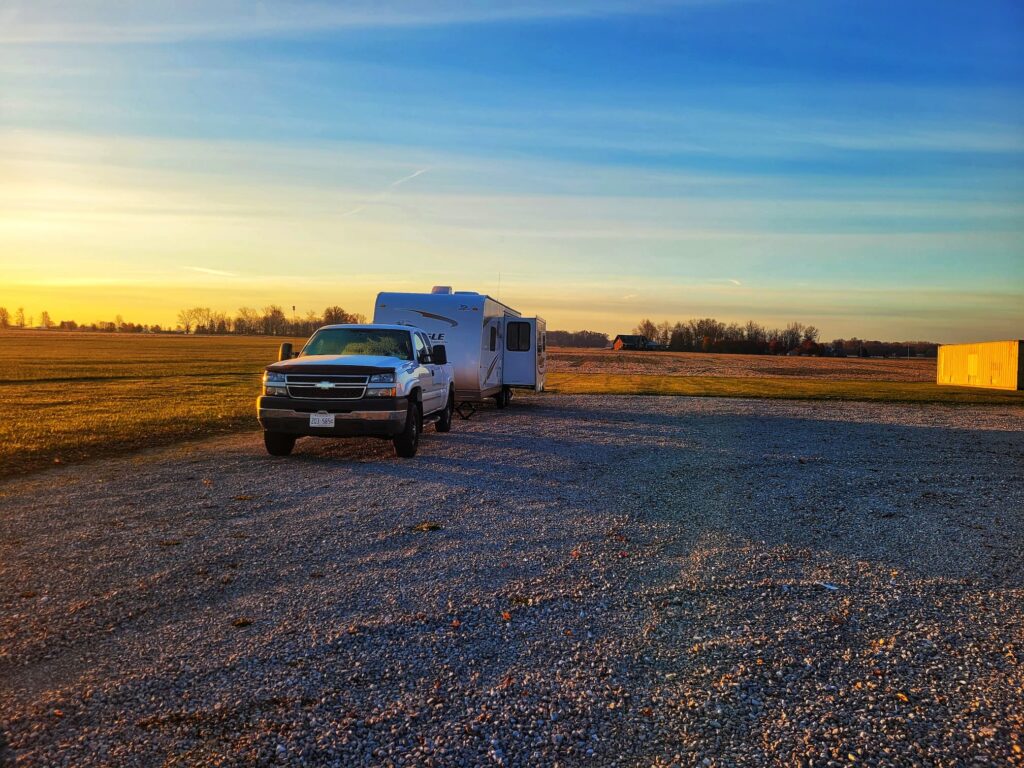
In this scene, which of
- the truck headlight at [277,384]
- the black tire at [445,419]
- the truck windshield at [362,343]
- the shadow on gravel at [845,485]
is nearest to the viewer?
the shadow on gravel at [845,485]

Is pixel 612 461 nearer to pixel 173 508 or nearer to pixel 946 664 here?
pixel 173 508

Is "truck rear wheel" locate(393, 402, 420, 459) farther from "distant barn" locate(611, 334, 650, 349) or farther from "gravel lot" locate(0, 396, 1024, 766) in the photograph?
"distant barn" locate(611, 334, 650, 349)

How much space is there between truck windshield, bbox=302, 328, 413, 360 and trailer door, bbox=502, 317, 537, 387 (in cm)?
814

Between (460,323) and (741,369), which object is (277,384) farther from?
(741,369)

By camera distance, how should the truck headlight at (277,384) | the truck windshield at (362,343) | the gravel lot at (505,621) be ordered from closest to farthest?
the gravel lot at (505,621) < the truck headlight at (277,384) < the truck windshield at (362,343)

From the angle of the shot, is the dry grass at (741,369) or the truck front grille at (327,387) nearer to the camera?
the truck front grille at (327,387)

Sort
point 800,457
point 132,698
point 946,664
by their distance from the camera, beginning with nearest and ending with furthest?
point 132,698 → point 946,664 → point 800,457

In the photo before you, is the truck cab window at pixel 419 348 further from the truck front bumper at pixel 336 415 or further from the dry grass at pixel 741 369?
the dry grass at pixel 741 369

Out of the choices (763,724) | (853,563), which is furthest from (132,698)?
(853,563)

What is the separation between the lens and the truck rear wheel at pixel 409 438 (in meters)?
A: 11.7

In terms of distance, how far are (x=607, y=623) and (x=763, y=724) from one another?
1.41 metres

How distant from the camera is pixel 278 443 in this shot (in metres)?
11.8

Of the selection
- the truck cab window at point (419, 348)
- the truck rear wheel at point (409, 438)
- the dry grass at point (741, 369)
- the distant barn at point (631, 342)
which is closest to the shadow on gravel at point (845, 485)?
the truck rear wheel at point (409, 438)

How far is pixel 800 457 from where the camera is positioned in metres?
12.9
